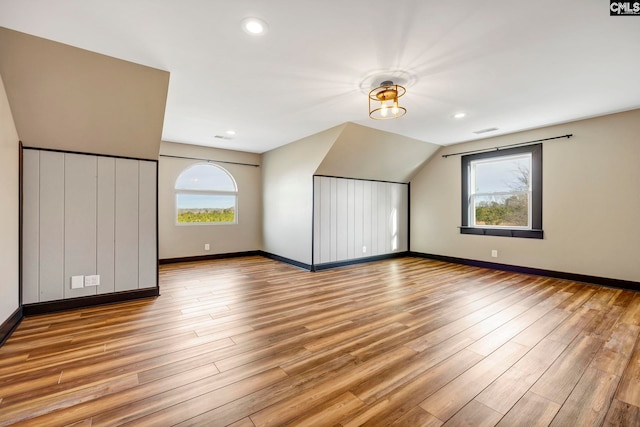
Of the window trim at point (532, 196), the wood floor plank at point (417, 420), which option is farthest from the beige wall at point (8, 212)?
the window trim at point (532, 196)

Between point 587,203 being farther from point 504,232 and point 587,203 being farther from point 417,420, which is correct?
point 417,420

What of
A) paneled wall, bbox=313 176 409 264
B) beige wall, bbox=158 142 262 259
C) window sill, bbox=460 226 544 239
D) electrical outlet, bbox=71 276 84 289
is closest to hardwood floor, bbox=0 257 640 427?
electrical outlet, bbox=71 276 84 289

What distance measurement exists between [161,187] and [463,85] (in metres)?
5.36

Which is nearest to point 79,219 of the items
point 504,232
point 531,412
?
point 531,412

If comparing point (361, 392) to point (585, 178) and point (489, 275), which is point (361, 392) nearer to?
point (489, 275)

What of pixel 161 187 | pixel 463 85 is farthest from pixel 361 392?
pixel 161 187

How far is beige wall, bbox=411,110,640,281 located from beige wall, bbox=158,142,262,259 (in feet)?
16.0

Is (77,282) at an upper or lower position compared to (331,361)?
upper

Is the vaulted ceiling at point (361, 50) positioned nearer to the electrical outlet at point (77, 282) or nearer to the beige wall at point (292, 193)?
the beige wall at point (292, 193)

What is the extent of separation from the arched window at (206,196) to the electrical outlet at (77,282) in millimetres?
2645

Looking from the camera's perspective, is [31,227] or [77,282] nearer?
[31,227]

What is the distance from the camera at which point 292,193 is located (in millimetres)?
5613

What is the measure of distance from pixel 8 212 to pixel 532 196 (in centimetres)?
681

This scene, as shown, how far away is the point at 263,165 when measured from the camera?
21.5 ft
